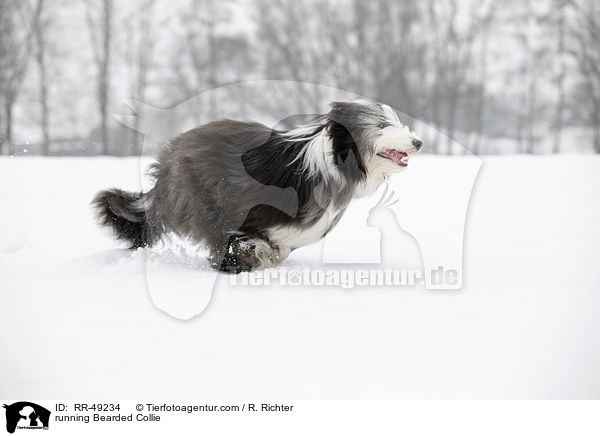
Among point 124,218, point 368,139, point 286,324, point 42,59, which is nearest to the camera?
point 286,324

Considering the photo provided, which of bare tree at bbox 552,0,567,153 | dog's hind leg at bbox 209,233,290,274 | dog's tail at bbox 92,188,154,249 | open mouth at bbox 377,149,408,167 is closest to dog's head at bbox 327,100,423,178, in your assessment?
open mouth at bbox 377,149,408,167

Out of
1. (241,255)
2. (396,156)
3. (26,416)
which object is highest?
(396,156)

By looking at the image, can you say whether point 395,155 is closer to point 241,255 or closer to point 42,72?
point 241,255

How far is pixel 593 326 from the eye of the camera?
3199 millimetres

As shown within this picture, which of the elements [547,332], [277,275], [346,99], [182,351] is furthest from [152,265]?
[547,332]

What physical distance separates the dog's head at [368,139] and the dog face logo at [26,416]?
7.16 ft

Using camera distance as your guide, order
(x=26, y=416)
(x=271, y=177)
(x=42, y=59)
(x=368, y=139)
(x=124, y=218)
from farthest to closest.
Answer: (x=42, y=59)
(x=124, y=218)
(x=271, y=177)
(x=368, y=139)
(x=26, y=416)

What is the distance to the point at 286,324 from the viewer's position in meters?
3.20

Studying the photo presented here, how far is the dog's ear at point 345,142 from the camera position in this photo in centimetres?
374

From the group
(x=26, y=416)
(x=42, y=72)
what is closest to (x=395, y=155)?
(x=26, y=416)

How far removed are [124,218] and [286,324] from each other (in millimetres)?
1833

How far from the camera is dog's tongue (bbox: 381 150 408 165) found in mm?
3755

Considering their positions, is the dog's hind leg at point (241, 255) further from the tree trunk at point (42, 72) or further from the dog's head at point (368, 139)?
the tree trunk at point (42, 72)

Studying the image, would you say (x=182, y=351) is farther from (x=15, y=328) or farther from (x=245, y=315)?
(x=15, y=328)
